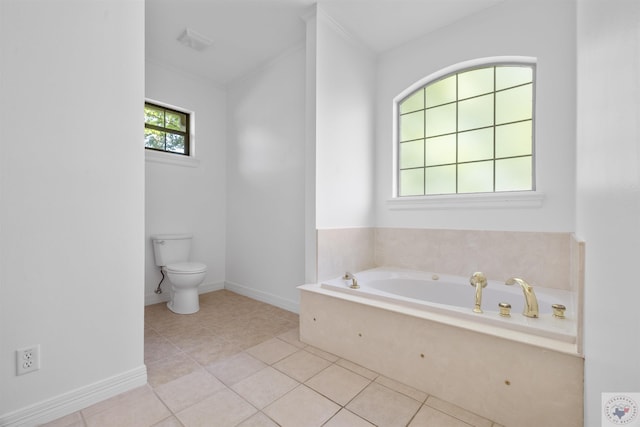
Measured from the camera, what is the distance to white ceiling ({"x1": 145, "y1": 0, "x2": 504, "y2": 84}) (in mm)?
2145

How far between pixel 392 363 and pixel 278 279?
61.6 inches

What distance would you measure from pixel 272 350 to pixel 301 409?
0.65 meters

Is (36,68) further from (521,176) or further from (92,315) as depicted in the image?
(521,176)

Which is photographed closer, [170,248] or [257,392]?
[257,392]

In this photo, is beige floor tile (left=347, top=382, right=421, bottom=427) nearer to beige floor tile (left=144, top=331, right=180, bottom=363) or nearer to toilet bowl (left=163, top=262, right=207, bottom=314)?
beige floor tile (left=144, top=331, right=180, bottom=363)

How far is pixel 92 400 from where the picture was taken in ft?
4.47

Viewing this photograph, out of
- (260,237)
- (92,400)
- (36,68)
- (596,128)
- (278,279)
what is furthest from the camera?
(260,237)

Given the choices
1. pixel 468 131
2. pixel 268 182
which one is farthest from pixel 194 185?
pixel 468 131

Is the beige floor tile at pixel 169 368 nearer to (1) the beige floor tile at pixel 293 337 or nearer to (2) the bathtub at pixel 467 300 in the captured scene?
(1) the beige floor tile at pixel 293 337

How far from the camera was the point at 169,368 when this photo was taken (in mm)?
1698

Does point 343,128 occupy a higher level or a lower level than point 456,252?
higher

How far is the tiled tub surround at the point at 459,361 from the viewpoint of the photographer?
113 centimetres

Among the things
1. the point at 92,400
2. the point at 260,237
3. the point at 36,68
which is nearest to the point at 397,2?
the point at 36,68

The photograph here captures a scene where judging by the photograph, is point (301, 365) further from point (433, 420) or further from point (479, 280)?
point (479, 280)
